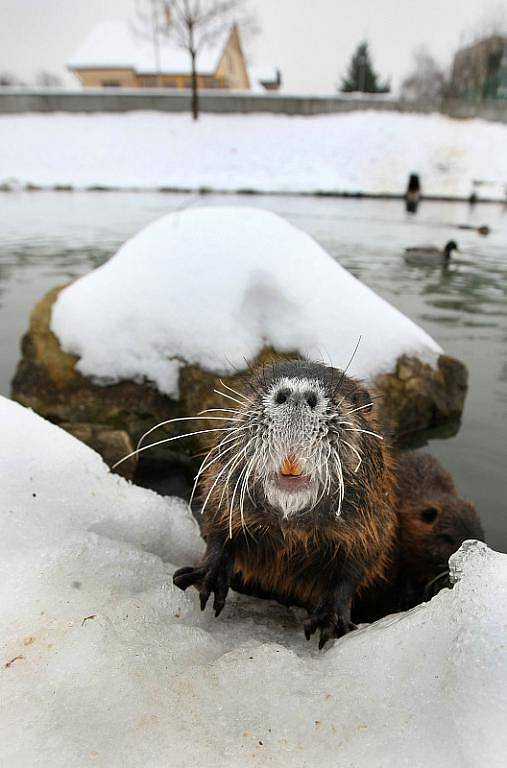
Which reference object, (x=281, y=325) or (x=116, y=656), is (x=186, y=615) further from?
(x=281, y=325)

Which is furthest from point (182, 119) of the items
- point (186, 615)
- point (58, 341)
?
point (186, 615)

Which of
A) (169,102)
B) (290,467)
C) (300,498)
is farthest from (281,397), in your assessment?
(169,102)

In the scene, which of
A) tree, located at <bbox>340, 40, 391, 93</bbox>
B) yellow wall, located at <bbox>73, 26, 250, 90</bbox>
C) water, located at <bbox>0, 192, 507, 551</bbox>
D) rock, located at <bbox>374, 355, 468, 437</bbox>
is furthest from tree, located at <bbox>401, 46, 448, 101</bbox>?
rock, located at <bbox>374, 355, 468, 437</bbox>

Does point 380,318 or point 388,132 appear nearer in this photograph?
point 380,318

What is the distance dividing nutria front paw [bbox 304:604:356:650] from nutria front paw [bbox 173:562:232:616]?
12.1 inches

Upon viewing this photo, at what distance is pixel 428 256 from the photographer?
10.8m

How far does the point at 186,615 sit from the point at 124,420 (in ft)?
7.07

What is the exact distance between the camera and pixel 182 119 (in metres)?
35.2

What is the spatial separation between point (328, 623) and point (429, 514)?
51.7 inches

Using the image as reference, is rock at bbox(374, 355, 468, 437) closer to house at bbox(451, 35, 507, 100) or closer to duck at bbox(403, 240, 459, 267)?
duck at bbox(403, 240, 459, 267)

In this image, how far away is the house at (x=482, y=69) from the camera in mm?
45562

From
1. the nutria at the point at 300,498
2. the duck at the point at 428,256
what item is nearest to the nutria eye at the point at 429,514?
the nutria at the point at 300,498

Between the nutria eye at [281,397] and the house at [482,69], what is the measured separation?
51.6m

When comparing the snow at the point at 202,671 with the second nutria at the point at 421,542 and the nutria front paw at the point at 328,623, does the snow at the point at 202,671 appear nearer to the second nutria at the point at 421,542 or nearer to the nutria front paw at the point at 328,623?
the nutria front paw at the point at 328,623
